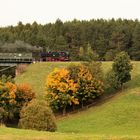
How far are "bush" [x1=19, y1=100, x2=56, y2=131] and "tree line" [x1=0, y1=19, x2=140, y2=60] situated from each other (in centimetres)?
6878

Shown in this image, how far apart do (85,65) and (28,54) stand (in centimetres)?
2908

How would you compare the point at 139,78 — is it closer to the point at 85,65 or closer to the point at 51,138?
the point at 85,65

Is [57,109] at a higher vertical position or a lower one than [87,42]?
lower

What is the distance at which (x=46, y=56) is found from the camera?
109625mm

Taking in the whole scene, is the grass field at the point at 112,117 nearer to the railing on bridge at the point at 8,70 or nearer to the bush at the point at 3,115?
the bush at the point at 3,115

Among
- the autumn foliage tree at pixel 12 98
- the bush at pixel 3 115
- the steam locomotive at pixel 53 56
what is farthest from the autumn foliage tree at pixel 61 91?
the steam locomotive at pixel 53 56

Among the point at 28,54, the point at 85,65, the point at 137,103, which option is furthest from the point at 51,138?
the point at 28,54

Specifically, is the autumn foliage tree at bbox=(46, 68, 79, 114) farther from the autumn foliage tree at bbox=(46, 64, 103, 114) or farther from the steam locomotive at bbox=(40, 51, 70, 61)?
the steam locomotive at bbox=(40, 51, 70, 61)

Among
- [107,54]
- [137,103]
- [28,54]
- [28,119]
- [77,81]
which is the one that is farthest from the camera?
[107,54]

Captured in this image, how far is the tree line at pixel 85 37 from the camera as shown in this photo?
126688 millimetres

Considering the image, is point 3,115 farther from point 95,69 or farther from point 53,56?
point 53,56

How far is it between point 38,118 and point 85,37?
3651 inches

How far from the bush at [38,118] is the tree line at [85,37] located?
6878 centimetres

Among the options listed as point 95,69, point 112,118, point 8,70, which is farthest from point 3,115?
point 8,70
